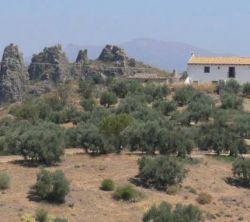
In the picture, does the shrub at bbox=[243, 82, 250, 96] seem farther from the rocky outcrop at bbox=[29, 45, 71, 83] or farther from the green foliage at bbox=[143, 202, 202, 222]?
the rocky outcrop at bbox=[29, 45, 71, 83]

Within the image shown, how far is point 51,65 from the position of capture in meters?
123

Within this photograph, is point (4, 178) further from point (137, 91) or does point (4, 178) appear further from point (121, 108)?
point (137, 91)

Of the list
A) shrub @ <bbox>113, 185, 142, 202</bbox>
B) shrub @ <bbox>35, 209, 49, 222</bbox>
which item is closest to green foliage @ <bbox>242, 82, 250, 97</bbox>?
shrub @ <bbox>113, 185, 142, 202</bbox>

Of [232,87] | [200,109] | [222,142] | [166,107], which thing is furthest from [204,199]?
[232,87]

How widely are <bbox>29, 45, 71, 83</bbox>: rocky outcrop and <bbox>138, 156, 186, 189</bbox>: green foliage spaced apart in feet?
261

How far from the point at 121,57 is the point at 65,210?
85952mm

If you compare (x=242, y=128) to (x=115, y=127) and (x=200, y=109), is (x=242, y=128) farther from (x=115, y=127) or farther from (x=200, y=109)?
(x=115, y=127)

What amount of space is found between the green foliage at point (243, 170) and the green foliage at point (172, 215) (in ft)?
35.1

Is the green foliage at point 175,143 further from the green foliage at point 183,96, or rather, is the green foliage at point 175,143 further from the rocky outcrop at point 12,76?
the rocky outcrop at point 12,76

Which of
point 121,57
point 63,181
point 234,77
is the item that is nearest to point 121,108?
point 234,77

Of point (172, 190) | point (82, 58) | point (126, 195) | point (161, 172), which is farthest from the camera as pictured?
point (82, 58)

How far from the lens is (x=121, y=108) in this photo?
67.4 m

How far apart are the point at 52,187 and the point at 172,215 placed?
717 cm

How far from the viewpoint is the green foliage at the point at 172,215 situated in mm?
32062
